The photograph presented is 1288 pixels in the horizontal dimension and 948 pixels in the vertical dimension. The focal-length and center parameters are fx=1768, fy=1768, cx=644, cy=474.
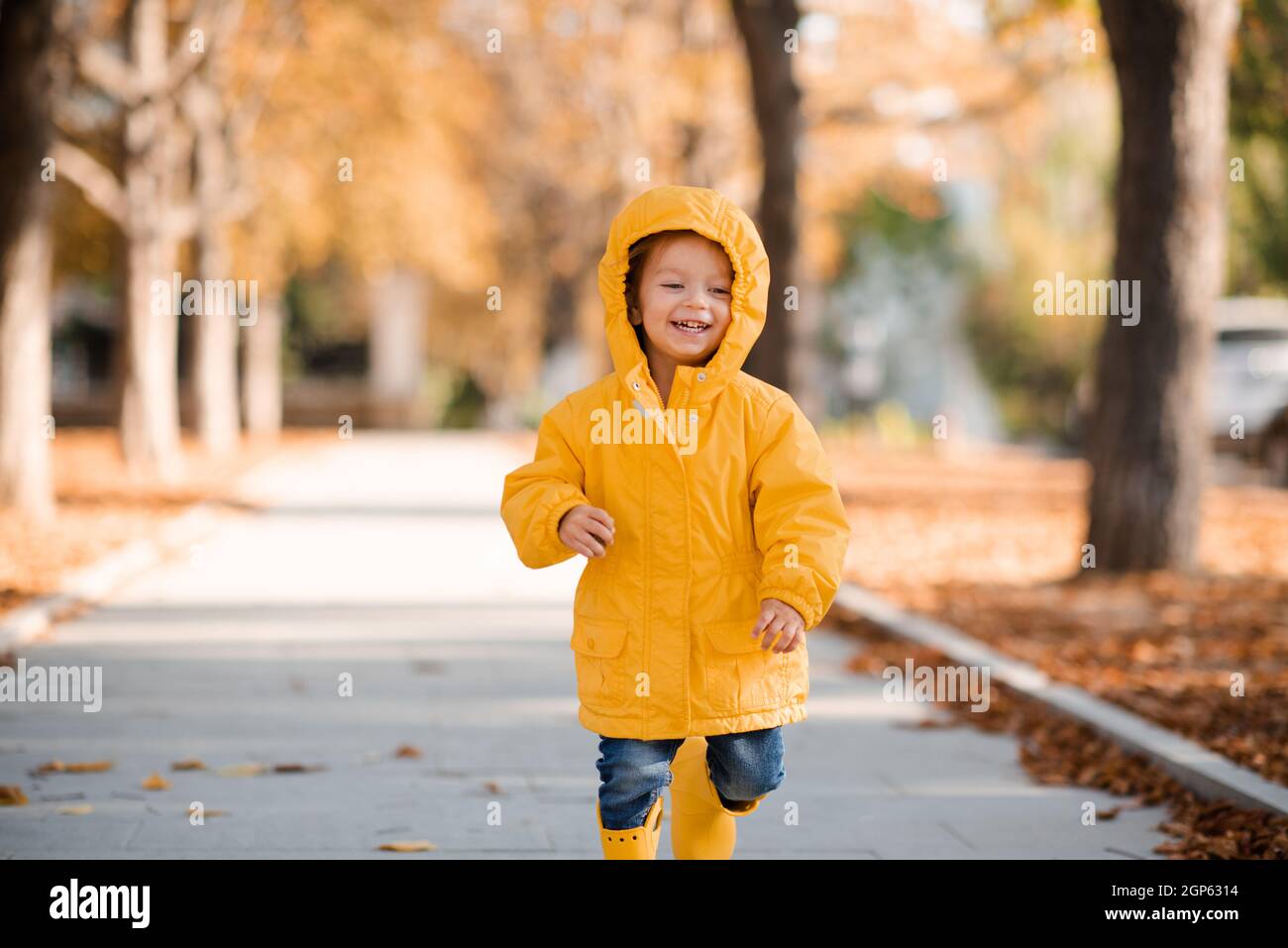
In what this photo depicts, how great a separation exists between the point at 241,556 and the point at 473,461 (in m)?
15.4

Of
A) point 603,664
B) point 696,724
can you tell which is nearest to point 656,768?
point 696,724

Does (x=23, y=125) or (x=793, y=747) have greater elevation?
(x=23, y=125)

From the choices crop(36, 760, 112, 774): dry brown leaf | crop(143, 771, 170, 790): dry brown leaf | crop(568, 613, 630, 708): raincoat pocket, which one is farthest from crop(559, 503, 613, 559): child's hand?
crop(36, 760, 112, 774): dry brown leaf

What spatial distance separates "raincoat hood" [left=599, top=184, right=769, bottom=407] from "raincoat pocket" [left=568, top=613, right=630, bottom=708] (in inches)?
23.0

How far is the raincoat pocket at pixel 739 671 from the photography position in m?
4.29

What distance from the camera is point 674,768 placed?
4617 mm

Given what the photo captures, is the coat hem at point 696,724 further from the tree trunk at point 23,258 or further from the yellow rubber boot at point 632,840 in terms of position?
the tree trunk at point 23,258

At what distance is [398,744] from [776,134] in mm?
Result: 12722

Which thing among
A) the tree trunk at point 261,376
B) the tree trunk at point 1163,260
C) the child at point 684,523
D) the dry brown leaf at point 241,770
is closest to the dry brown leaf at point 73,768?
the dry brown leaf at point 241,770

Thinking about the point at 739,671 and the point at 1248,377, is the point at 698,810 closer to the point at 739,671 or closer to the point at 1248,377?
the point at 739,671

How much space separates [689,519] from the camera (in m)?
4.32

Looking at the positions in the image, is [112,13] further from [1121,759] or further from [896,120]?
[1121,759]

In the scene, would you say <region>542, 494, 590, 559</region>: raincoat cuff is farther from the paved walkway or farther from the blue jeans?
the paved walkway
